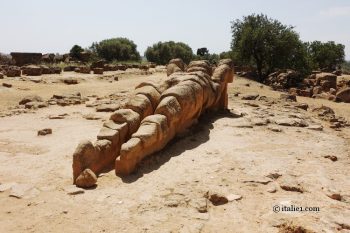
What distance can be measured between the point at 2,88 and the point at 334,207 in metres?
14.6

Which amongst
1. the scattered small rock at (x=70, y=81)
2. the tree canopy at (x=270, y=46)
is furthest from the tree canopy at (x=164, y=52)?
the scattered small rock at (x=70, y=81)

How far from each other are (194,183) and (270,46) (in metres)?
20.8

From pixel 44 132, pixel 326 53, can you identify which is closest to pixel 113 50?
pixel 326 53

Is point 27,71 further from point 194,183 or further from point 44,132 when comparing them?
point 194,183

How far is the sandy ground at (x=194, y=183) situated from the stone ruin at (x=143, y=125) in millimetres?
257

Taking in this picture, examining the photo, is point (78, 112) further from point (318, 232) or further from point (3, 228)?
point (318, 232)

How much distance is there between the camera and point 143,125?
6.82 meters

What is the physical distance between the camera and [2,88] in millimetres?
15461

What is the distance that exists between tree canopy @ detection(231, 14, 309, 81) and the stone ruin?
16001 millimetres

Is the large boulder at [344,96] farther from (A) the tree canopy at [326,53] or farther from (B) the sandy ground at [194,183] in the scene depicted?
(A) the tree canopy at [326,53]

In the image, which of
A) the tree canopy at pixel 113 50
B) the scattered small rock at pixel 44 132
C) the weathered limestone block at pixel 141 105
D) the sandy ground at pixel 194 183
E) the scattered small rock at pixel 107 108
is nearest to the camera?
the sandy ground at pixel 194 183

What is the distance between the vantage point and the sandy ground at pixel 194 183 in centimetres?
450

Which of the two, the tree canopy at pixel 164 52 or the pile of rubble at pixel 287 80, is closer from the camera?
the pile of rubble at pixel 287 80

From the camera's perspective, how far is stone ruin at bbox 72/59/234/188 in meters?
6.06
